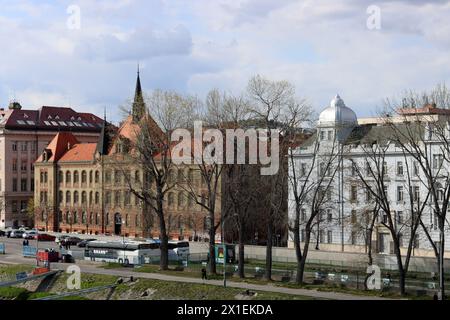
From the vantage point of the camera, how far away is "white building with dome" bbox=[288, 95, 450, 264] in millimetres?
75250

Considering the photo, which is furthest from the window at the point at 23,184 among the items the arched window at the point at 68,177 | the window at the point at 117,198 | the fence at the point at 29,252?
the fence at the point at 29,252

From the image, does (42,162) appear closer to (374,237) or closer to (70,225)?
(70,225)

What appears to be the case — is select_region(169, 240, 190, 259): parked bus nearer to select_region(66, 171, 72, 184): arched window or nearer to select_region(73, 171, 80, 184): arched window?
select_region(73, 171, 80, 184): arched window

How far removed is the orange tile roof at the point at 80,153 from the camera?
11144 centimetres

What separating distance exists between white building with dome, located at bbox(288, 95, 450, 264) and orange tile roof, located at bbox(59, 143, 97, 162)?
36.1 metres

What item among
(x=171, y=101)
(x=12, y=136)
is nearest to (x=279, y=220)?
(x=171, y=101)

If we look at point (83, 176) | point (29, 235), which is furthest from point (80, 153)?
point (29, 235)

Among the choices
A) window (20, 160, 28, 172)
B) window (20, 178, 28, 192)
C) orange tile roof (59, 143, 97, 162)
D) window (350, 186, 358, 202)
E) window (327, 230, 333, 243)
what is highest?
orange tile roof (59, 143, 97, 162)

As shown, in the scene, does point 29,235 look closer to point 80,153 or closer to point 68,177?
point 68,177

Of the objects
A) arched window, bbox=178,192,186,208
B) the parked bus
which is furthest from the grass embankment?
arched window, bbox=178,192,186,208

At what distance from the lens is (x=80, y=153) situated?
113500 millimetres

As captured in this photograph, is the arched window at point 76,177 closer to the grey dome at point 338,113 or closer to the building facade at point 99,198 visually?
the building facade at point 99,198

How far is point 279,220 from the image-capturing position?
68.2 m

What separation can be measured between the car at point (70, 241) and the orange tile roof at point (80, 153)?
1580 cm
